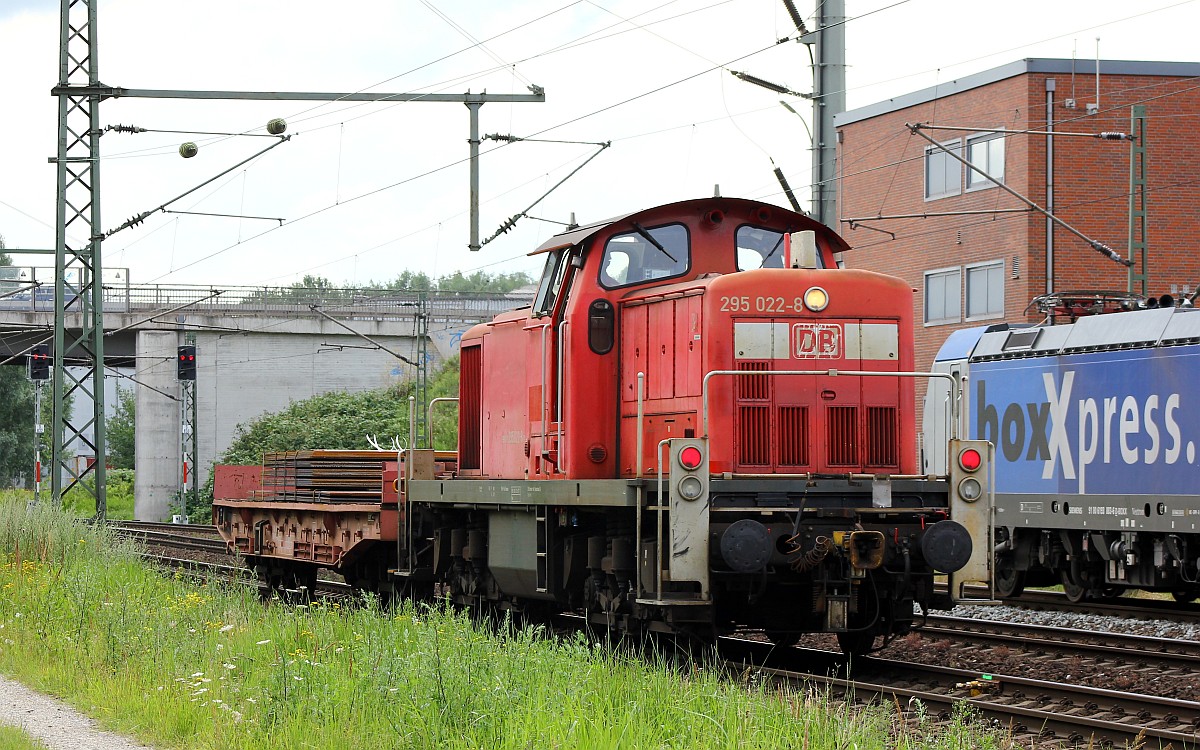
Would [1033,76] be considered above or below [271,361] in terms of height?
above

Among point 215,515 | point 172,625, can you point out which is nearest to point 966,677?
point 172,625

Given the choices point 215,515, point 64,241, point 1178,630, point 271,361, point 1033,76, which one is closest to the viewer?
point 1178,630

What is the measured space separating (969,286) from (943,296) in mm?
1018

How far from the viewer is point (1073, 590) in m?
17.2

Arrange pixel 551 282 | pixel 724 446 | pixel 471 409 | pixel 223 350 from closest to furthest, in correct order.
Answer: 1. pixel 724 446
2. pixel 551 282
3. pixel 471 409
4. pixel 223 350

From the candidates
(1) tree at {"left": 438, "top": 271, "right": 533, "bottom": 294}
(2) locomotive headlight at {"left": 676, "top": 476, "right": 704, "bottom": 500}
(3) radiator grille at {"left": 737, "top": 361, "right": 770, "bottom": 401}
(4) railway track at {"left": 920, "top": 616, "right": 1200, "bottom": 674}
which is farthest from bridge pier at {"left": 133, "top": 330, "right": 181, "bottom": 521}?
(1) tree at {"left": 438, "top": 271, "right": 533, "bottom": 294}

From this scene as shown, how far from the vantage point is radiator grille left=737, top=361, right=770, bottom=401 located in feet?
33.7

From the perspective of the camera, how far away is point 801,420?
10352 mm

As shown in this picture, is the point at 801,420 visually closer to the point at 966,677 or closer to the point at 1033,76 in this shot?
the point at 966,677

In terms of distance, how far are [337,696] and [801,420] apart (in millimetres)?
4318

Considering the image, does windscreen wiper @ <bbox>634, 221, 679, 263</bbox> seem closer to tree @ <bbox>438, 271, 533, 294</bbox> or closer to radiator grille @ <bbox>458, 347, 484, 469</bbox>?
radiator grille @ <bbox>458, 347, 484, 469</bbox>

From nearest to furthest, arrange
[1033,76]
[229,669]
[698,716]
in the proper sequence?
[698,716] < [229,669] < [1033,76]

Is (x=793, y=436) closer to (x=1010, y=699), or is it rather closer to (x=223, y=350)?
(x=1010, y=699)

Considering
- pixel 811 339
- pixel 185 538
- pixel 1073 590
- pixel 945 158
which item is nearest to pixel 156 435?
pixel 185 538
